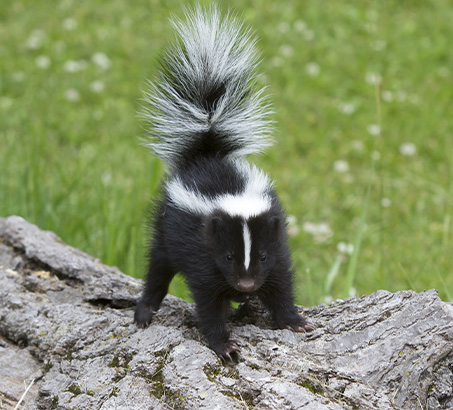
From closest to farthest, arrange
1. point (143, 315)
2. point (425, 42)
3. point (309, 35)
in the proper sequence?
point (143, 315) → point (425, 42) → point (309, 35)

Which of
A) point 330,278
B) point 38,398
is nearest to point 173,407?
point 38,398

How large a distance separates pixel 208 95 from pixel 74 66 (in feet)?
17.7

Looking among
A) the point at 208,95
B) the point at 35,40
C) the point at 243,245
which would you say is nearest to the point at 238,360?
the point at 243,245

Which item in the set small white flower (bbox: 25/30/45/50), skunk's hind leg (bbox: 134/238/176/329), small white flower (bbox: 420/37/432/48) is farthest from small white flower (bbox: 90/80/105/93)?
skunk's hind leg (bbox: 134/238/176/329)

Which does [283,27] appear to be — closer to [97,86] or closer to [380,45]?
[380,45]

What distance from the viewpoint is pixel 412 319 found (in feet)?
9.46

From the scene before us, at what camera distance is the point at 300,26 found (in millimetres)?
9617

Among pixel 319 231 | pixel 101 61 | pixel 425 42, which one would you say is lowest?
pixel 101 61

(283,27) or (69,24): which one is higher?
(283,27)

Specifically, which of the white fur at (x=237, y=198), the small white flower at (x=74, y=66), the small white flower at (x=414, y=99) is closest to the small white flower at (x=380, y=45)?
the small white flower at (x=414, y=99)

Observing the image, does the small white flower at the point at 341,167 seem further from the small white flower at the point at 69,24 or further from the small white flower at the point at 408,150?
the small white flower at the point at 69,24

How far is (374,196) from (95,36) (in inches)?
171

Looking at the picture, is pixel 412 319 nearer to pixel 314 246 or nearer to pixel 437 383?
pixel 437 383

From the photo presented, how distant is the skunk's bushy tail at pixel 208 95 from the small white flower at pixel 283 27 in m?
6.04
